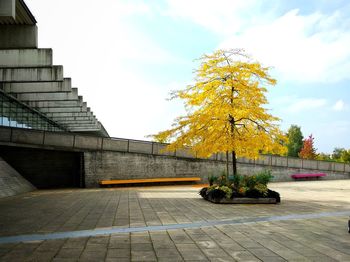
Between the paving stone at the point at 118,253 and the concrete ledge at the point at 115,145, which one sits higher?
the concrete ledge at the point at 115,145

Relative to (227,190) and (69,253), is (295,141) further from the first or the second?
(69,253)

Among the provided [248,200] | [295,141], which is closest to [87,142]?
[248,200]

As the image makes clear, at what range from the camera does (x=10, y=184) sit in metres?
18.8

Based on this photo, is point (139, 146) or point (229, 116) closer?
point (229, 116)

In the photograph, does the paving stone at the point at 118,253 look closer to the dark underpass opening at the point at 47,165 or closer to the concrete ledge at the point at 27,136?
the dark underpass opening at the point at 47,165

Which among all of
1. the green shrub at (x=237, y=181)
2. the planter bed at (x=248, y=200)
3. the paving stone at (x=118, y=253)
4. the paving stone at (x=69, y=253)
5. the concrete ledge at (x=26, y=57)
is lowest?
the planter bed at (x=248, y=200)

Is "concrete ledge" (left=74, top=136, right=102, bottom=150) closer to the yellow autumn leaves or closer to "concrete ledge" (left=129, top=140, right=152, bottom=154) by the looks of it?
"concrete ledge" (left=129, top=140, right=152, bottom=154)

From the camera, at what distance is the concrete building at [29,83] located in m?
14.6

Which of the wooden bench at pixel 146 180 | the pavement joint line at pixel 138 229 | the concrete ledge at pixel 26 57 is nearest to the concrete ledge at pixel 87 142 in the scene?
the wooden bench at pixel 146 180

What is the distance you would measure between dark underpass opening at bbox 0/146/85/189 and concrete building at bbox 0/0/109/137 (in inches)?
118

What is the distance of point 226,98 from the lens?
577 inches

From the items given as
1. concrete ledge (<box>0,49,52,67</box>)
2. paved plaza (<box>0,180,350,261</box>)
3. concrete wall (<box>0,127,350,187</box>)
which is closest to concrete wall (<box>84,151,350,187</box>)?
concrete wall (<box>0,127,350,187</box>)

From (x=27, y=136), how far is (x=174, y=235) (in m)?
19.8

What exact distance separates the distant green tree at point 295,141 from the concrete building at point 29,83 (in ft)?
138
